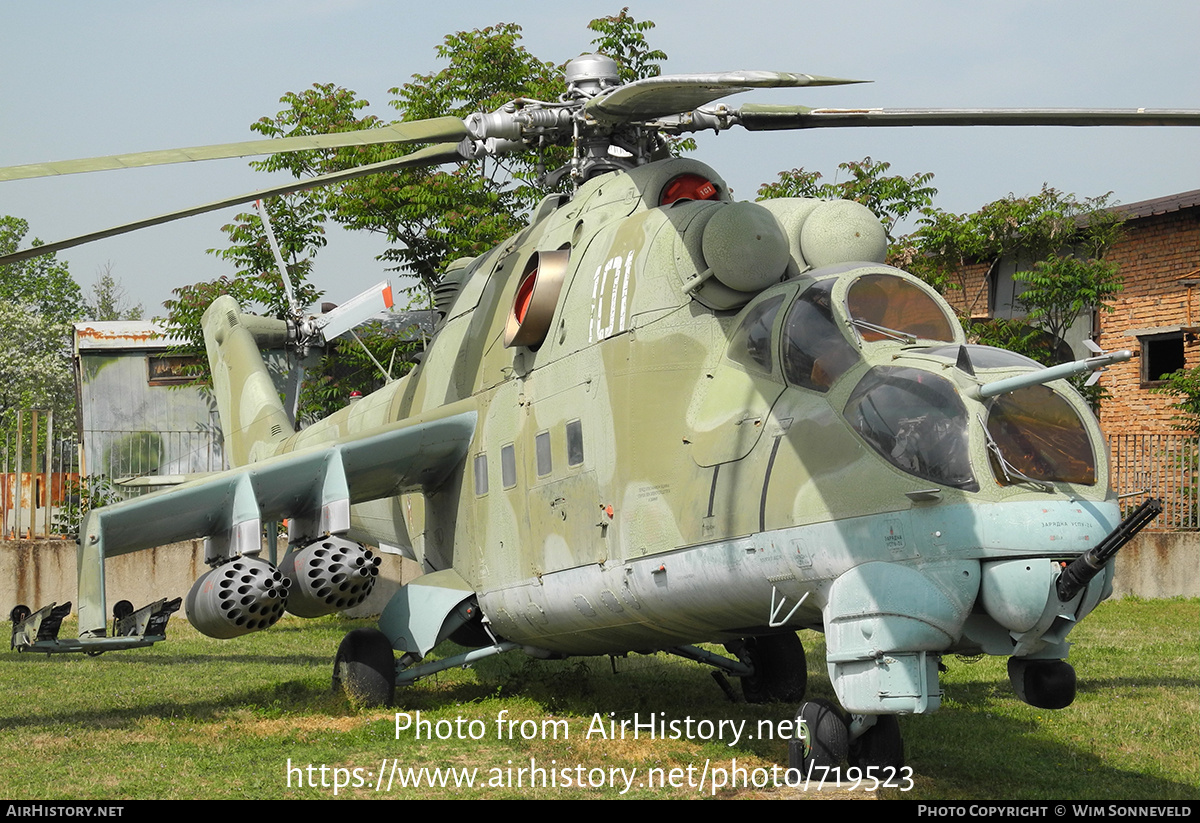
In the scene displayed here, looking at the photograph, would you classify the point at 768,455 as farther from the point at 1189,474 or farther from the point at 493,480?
the point at 1189,474

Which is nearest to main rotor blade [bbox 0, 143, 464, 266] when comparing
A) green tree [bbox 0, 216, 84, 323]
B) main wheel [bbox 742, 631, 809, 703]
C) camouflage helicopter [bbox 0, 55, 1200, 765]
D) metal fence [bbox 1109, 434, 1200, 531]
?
camouflage helicopter [bbox 0, 55, 1200, 765]

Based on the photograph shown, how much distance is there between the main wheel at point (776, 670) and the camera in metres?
11.0

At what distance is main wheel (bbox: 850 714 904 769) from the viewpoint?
286 inches

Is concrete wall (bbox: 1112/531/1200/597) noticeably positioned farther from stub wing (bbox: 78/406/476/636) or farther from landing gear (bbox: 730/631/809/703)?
stub wing (bbox: 78/406/476/636)

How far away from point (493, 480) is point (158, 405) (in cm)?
1872

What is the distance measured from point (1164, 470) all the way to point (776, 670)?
1136 centimetres

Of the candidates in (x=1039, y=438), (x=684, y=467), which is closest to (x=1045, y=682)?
(x=1039, y=438)

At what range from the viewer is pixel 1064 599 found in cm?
623

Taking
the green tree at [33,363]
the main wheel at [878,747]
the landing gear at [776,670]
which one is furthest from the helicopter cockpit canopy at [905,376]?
the green tree at [33,363]

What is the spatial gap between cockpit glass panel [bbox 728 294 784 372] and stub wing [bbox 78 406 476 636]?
343cm

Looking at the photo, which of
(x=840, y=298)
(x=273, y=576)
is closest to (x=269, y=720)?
(x=273, y=576)

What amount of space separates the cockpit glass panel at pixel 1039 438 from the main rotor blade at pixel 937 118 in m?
1.64

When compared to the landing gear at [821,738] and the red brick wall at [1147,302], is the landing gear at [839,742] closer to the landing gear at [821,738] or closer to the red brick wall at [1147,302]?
the landing gear at [821,738]

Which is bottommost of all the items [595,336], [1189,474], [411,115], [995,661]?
[995,661]
